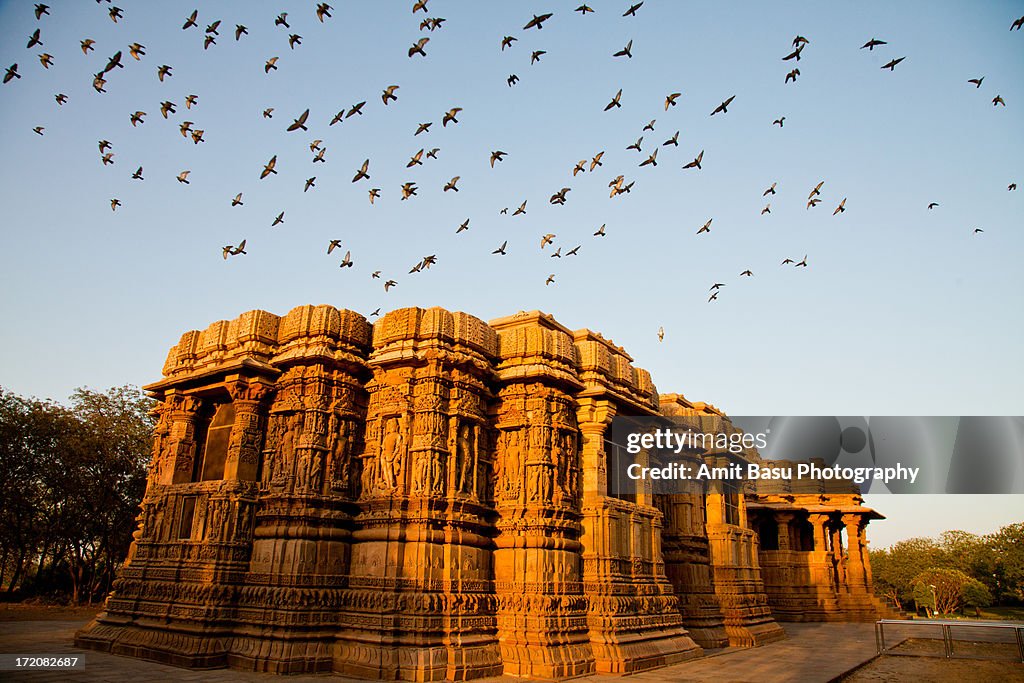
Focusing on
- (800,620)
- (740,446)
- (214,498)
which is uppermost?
(740,446)

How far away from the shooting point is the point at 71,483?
2947 centimetres

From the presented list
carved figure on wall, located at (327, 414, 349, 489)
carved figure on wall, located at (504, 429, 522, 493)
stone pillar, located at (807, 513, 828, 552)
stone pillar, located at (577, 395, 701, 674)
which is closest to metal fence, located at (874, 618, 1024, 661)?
stone pillar, located at (577, 395, 701, 674)

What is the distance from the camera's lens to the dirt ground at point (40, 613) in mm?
21898

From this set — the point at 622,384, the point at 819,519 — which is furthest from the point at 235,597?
the point at 819,519

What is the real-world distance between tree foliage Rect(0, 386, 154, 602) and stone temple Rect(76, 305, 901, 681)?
15926mm

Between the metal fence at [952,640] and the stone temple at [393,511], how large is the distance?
22.1 feet

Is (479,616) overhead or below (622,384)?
below

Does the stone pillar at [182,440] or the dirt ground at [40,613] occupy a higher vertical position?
the stone pillar at [182,440]

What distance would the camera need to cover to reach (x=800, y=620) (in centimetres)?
3262

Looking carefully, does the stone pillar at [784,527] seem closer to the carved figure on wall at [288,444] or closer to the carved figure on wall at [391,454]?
the carved figure on wall at [391,454]

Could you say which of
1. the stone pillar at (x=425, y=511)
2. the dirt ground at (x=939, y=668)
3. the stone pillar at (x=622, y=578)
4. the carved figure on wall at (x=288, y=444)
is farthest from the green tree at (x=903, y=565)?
the carved figure on wall at (x=288, y=444)

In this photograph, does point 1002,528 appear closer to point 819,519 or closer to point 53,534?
point 819,519

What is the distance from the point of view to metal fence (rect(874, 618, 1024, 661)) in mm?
17344

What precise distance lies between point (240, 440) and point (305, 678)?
5.16 m
